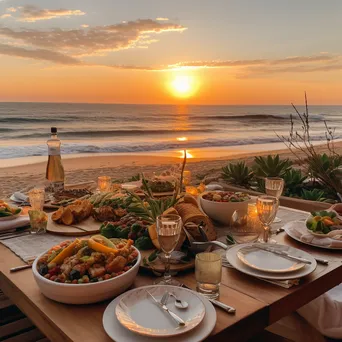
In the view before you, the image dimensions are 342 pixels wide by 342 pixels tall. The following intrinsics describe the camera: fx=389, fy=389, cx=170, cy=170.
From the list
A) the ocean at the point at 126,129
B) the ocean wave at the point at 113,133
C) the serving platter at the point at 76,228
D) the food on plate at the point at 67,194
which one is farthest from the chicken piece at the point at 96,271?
the ocean wave at the point at 113,133

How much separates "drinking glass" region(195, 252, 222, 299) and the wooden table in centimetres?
3

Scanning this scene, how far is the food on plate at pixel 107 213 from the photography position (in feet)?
5.61

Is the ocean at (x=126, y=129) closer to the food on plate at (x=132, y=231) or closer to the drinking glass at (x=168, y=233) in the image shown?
the food on plate at (x=132, y=231)

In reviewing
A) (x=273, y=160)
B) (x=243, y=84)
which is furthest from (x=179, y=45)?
(x=273, y=160)

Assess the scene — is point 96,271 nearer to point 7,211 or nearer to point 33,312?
point 33,312

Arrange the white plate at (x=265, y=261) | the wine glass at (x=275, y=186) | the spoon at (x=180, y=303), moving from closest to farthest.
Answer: the spoon at (x=180, y=303) < the white plate at (x=265, y=261) < the wine glass at (x=275, y=186)

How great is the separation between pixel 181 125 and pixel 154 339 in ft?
60.5

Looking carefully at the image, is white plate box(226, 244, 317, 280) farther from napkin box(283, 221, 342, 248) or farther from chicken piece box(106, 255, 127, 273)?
chicken piece box(106, 255, 127, 273)

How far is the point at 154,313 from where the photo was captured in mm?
941

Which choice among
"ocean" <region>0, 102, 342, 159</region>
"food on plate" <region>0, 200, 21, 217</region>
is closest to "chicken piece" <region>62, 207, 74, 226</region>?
"food on plate" <region>0, 200, 21, 217</region>

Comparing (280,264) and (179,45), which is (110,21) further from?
(280,264)

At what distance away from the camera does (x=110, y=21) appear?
15.4 metres

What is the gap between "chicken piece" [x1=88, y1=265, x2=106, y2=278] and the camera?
1041 mm

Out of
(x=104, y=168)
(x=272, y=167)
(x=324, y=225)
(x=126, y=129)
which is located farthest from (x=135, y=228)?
(x=126, y=129)
